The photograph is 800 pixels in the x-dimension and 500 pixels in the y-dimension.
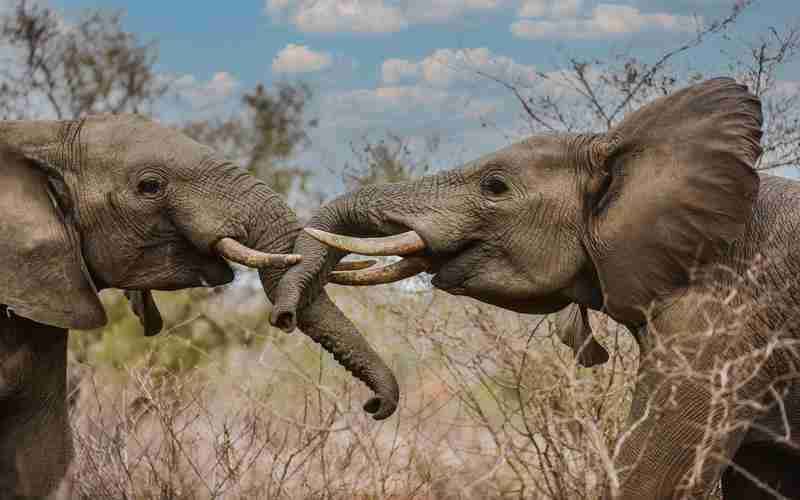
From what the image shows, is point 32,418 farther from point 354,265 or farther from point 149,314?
point 354,265

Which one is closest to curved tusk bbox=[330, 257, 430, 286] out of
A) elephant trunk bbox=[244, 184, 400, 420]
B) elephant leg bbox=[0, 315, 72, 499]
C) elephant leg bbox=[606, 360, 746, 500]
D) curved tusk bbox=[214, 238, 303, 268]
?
elephant trunk bbox=[244, 184, 400, 420]

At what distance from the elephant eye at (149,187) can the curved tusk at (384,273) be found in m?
0.79

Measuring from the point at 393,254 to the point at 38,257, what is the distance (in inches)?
55.2

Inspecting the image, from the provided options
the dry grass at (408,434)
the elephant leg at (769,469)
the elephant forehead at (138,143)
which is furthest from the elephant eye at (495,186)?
the elephant leg at (769,469)

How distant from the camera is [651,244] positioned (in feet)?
18.6

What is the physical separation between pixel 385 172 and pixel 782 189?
15.0ft

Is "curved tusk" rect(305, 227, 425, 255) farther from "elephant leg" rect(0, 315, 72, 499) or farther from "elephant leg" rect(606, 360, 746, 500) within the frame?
"elephant leg" rect(0, 315, 72, 499)

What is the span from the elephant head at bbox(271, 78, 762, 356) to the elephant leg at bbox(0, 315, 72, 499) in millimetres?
1082

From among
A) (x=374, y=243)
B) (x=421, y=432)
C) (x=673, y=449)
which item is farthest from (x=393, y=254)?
(x=673, y=449)

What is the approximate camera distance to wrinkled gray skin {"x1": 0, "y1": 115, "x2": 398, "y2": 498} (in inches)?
233

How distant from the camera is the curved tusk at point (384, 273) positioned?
5965mm

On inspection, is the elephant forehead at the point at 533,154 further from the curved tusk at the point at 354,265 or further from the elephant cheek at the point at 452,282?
the curved tusk at the point at 354,265

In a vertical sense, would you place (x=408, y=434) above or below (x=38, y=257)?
below

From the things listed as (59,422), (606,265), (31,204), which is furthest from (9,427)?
(606,265)
